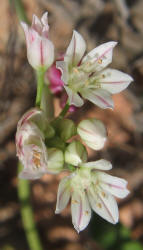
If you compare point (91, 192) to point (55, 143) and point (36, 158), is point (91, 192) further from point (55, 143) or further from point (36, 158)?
point (36, 158)

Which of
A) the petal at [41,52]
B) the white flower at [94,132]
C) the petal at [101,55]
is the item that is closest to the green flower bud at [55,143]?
the white flower at [94,132]

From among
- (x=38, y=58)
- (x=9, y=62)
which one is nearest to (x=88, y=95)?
(x=38, y=58)

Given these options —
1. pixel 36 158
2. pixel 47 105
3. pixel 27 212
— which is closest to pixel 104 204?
pixel 36 158

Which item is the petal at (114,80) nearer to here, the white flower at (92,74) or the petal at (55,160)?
the white flower at (92,74)

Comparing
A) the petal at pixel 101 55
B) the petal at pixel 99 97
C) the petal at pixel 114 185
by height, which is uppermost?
the petal at pixel 101 55

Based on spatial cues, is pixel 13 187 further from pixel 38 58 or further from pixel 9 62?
pixel 38 58

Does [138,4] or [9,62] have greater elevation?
[138,4]

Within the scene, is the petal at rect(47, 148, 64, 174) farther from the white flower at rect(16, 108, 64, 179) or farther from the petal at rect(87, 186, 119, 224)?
the petal at rect(87, 186, 119, 224)
